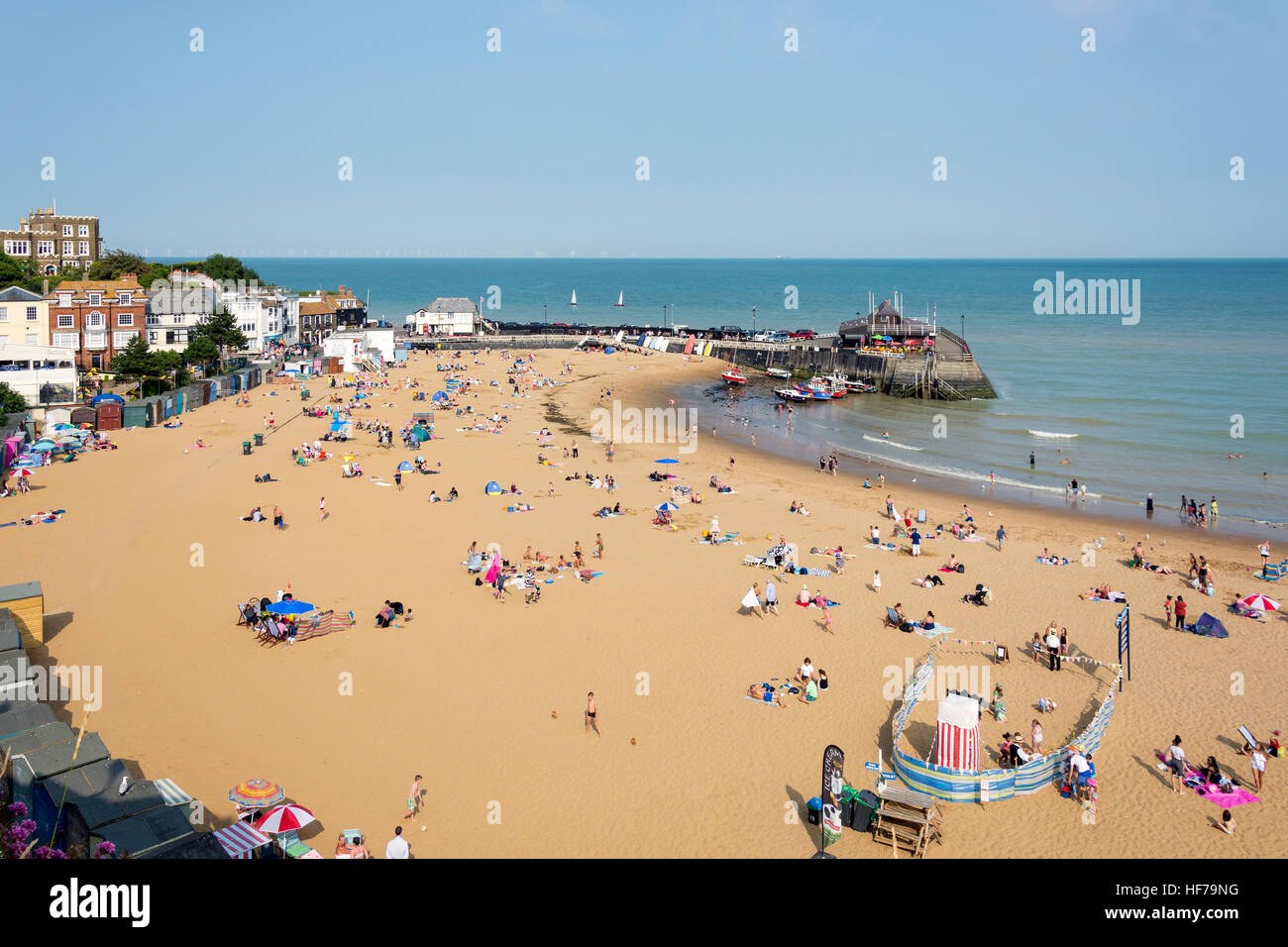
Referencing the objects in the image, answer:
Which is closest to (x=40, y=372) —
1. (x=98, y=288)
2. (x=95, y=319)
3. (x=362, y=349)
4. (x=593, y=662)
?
(x=95, y=319)

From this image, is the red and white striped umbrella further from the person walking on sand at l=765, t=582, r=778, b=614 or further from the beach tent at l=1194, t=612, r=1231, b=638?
the beach tent at l=1194, t=612, r=1231, b=638

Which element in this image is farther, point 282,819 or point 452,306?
point 452,306

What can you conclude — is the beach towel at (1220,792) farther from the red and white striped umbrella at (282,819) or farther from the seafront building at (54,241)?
the seafront building at (54,241)

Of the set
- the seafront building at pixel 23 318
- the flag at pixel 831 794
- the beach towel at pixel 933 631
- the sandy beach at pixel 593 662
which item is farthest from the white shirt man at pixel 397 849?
the seafront building at pixel 23 318

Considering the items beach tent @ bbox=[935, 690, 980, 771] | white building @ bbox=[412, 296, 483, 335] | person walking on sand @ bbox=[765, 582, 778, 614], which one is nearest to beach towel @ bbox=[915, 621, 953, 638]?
person walking on sand @ bbox=[765, 582, 778, 614]

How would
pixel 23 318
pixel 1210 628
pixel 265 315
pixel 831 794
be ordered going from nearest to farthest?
pixel 831 794 < pixel 1210 628 < pixel 23 318 < pixel 265 315

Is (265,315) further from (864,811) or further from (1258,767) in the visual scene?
(1258,767)
